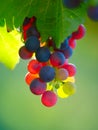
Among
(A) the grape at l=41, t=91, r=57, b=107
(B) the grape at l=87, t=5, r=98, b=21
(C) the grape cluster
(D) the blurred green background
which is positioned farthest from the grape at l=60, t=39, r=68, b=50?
(D) the blurred green background

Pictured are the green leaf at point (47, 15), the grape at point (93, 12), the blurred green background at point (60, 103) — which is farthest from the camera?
the blurred green background at point (60, 103)

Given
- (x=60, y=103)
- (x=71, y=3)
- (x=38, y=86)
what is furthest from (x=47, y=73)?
(x=60, y=103)

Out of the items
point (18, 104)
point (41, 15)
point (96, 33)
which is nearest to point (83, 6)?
point (41, 15)

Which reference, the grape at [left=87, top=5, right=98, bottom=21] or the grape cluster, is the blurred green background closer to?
the grape cluster

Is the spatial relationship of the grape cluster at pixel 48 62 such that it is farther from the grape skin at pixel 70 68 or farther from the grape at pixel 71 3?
the grape at pixel 71 3

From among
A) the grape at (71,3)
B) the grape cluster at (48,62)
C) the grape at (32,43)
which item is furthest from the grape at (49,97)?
the grape at (71,3)

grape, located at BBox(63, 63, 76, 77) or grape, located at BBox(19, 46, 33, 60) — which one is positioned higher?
grape, located at BBox(63, 63, 76, 77)
